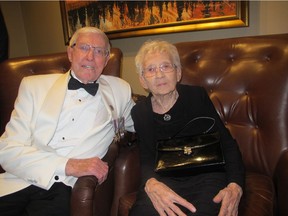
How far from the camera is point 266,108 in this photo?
1.57m

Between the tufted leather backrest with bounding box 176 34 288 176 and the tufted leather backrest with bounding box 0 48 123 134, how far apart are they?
1.68ft

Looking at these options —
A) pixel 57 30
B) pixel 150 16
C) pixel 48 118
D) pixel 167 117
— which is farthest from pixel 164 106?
pixel 57 30

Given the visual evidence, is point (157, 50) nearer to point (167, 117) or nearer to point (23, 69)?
point (167, 117)

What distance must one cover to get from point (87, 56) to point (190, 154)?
86cm

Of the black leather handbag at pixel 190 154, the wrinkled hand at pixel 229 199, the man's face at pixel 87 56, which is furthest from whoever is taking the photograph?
the man's face at pixel 87 56

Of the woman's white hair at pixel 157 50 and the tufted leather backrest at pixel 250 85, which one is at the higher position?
the woman's white hair at pixel 157 50

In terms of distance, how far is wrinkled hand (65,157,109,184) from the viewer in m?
1.28

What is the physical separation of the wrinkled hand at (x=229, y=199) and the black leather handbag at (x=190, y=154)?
12 centimetres

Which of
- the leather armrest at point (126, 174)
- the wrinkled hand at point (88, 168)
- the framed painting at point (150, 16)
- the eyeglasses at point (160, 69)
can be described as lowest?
the leather armrest at point (126, 174)

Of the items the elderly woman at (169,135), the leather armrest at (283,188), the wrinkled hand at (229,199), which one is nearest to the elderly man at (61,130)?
the elderly woman at (169,135)

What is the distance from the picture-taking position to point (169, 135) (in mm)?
1502

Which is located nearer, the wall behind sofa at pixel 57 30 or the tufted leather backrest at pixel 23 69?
the tufted leather backrest at pixel 23 69

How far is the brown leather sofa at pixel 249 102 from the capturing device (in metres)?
1.49

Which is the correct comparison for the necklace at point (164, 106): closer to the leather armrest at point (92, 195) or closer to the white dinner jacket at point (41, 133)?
the white dinner jacket at point (41, 133)
